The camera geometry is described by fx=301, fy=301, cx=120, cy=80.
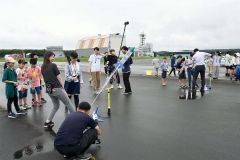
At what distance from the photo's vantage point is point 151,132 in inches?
268

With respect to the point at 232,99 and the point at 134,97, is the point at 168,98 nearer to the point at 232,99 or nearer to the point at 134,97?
the point at 134,97

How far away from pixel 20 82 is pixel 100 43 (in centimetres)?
4034

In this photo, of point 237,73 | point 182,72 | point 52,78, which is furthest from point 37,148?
point 237,73

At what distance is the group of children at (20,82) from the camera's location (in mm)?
8609

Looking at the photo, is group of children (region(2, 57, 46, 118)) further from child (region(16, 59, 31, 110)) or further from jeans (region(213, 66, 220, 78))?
jeans (region(213, 66, 220, 78))

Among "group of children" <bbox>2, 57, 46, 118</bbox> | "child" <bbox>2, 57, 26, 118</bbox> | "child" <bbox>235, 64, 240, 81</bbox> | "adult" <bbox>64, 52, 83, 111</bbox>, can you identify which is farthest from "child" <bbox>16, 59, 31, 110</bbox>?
"child" <bbox>235, 64, 240, 81</bbox>

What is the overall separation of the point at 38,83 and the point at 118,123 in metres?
4.00

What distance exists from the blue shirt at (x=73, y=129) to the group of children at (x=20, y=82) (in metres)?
4.10

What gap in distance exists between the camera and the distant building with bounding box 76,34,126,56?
139 feet

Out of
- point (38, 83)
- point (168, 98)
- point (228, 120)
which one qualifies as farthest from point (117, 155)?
point (168, 98)

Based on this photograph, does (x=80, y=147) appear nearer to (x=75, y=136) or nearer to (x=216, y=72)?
(x=75, y=136)

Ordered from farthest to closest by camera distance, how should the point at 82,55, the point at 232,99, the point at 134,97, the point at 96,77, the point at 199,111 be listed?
1. the point at 82,55
2. the point at 96,77
3. the point at 134,97
4. the point at 232,99
5. the point at 199,111

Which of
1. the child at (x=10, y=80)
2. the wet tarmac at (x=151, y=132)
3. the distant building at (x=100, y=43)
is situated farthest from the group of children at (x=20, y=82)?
the distant building at (x=100, y=43)

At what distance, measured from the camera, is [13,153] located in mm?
5711
